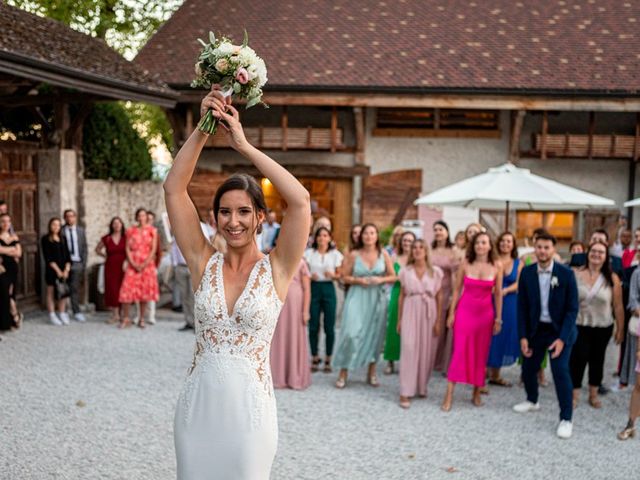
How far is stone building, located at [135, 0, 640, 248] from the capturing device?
17.8 m

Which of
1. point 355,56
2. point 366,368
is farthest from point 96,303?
point 355,56

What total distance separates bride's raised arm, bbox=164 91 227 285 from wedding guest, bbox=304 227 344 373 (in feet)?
19.0

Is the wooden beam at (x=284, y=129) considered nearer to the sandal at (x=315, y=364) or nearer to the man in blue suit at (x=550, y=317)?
the sandal at (x=315, y=364)

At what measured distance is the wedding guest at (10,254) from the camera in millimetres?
10266

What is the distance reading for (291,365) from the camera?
26.7 ft

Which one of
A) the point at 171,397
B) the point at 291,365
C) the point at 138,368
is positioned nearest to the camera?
the point at 171,397

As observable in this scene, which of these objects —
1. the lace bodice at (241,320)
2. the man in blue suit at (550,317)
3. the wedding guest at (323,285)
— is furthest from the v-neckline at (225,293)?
the wedding guest at (323,285)

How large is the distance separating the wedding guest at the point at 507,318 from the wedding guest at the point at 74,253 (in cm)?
676

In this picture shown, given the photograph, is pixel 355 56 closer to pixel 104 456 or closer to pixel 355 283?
pixel 355 283

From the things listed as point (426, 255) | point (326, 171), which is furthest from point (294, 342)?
point (326, 171)

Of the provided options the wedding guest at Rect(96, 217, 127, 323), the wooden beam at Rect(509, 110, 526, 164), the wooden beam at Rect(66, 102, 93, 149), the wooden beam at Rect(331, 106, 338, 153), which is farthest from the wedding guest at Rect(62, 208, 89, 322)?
the wooden beam at Rect(509, 110, 526, 164)

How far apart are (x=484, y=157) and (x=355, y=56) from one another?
4.20 meters

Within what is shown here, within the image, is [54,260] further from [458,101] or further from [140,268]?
[458,101]

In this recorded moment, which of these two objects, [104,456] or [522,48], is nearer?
[104,456]
